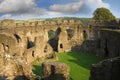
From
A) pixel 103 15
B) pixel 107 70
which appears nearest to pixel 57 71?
pixel 107 70

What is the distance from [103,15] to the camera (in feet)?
213

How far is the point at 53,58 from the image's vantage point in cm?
3334

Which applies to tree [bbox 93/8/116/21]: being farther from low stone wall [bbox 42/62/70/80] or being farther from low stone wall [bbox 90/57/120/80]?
low stone wall [bbox 90/57/120/80]

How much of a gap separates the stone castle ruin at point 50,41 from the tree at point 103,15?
16.2 meters

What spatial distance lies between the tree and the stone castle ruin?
1619cm

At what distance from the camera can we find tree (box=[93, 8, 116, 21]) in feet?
210

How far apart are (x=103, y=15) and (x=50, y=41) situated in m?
25.0

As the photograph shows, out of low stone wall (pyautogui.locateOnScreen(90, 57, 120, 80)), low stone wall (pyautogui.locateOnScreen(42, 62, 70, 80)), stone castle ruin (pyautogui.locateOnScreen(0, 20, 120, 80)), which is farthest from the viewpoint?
stone castle ruin (pyautogui.locateOnScreen(0, 20, 120, 80))

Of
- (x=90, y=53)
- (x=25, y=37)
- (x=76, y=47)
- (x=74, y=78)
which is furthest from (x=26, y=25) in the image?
(x=74, y=78)

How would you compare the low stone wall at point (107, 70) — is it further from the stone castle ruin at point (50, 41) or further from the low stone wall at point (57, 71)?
the stone castle ruin at point (50, 41)

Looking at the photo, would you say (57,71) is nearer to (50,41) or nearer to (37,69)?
(37,69)

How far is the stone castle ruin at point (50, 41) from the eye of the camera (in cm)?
3012

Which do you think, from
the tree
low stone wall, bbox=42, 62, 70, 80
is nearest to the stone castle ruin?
low stone wall, bbox=42, 62, 70, 80

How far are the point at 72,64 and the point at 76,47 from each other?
12.0m
